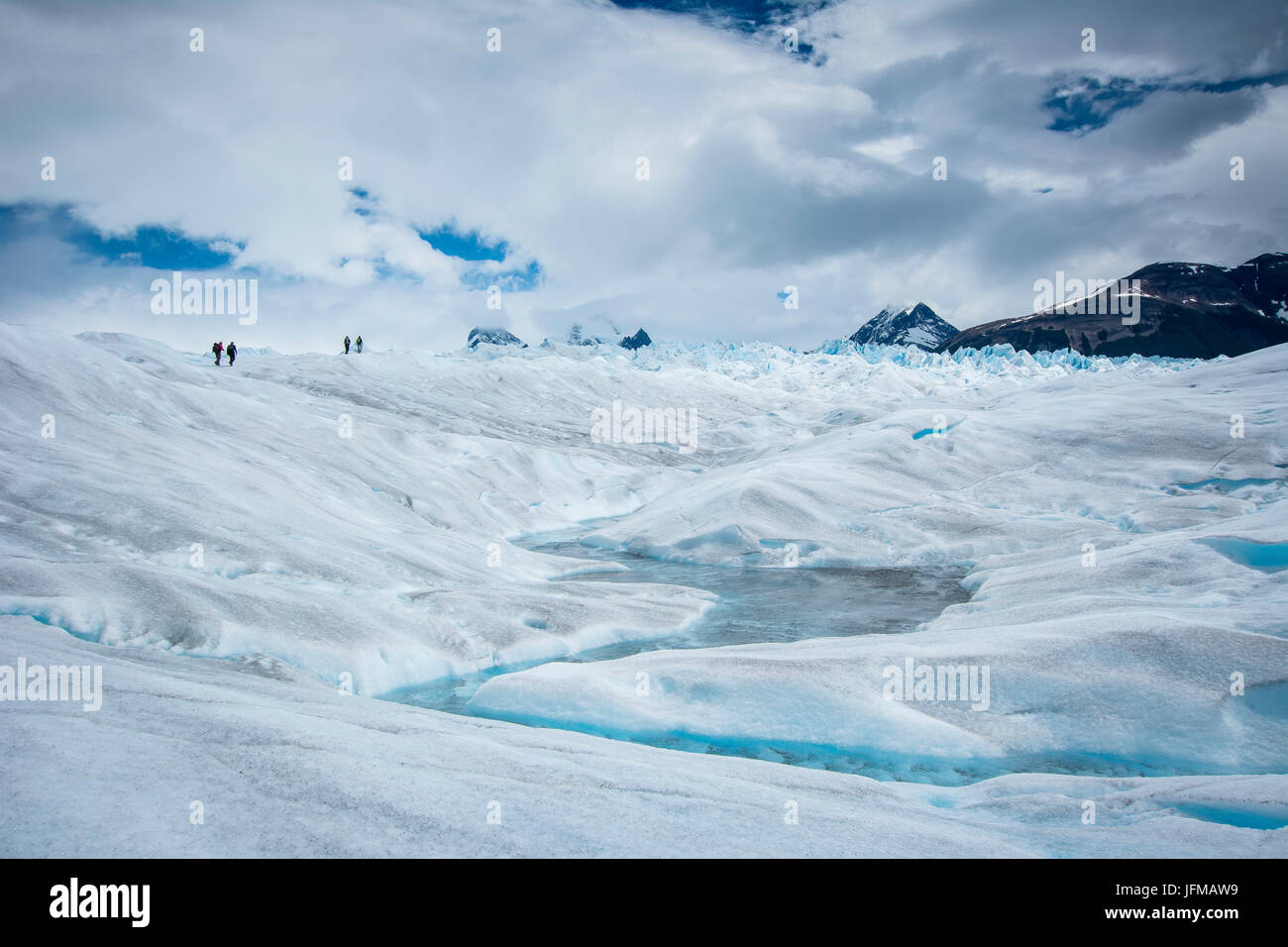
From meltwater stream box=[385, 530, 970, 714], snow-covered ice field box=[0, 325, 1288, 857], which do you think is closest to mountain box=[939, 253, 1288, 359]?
snow-covered ice field box=[0, 325, 1288, 857]

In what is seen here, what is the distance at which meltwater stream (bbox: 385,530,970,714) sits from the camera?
35.1ft

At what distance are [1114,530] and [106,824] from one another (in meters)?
20.8

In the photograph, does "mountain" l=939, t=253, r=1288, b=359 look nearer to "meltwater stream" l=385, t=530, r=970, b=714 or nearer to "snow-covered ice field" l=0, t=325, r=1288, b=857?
"snow-covered ice field" l=0, t=325, r=1288, b=857

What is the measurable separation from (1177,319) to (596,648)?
181 meters

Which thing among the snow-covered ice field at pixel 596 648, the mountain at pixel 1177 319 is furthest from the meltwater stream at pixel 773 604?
the mountain at pixel 1177 319

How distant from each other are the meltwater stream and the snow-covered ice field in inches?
15.9

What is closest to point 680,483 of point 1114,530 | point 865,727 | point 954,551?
point 954,551

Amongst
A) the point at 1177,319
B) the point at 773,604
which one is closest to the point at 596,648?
the point at 773,604

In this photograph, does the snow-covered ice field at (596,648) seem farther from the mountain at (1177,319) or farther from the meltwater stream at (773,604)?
the mountain at (1177,319)

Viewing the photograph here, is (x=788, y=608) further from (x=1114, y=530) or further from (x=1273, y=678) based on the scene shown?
(x=1114, y=530)

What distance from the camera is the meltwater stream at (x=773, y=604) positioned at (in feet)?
35.1

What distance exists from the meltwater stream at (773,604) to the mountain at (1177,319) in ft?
501

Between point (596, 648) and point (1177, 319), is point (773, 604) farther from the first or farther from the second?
point (1177, 319)

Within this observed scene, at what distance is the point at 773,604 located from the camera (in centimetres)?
1516
